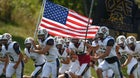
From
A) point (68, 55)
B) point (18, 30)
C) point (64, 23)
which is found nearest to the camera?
point (64, 23)

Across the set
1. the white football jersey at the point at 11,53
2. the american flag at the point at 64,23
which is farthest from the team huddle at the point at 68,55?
the american flag at the point at 64,23

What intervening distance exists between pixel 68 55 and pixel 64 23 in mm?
1143

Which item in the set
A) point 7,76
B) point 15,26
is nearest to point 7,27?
point 15,26

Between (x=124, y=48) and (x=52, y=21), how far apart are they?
2.76 metres

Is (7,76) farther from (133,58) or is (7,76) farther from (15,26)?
(15,26)

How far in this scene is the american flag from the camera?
1875cm

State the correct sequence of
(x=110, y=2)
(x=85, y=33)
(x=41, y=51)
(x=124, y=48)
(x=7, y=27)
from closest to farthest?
(x=41, y=51), (x=85, y=33), (x=124, y=48), (x=110, y=2), (x=7, y=27)

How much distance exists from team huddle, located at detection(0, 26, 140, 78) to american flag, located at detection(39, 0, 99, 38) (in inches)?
12.1

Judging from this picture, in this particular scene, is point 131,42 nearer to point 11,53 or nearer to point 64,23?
point 64,23

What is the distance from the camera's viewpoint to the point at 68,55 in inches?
773

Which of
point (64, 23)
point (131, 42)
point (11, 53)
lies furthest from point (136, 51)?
point (11, 53)

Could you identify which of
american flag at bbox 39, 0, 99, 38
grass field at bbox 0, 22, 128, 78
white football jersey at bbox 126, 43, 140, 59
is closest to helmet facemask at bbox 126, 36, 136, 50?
white football jersey at bbox 126, 43, 140, 59

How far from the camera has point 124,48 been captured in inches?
786

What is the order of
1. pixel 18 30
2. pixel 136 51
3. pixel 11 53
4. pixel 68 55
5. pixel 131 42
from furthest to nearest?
pixel 18 30 < pixel 68 55 < pixel 136 51 < pixel 131 42 < pixel 11 53
